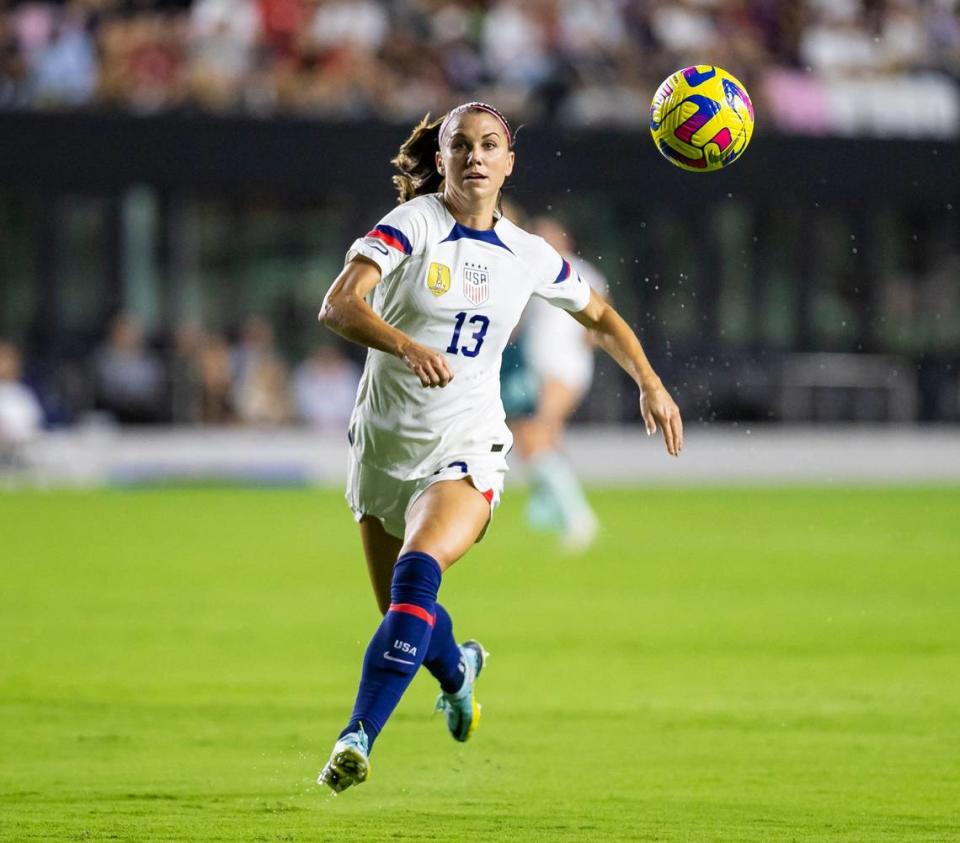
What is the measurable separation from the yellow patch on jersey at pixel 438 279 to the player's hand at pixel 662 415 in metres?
0.88

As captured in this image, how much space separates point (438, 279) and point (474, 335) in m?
0.26

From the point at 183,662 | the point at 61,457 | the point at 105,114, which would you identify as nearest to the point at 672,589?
the point at 183,662

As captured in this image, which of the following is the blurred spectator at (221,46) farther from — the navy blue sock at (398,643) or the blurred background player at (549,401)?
the navy blue sock at (398,643)

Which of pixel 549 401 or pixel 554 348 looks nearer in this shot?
pixel 549 401

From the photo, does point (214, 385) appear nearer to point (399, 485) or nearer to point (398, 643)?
point (399, 485)

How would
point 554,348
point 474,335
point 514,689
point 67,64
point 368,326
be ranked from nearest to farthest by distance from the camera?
point 368,326, point 474,335, point 514,689, point 554,348, point 67,64

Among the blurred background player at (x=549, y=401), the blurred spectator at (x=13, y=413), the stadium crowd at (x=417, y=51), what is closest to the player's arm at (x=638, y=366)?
the blurred background player at (x=549, y=401)

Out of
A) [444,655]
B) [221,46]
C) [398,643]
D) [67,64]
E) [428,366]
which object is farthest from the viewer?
[221,46]

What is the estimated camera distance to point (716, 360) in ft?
93.6

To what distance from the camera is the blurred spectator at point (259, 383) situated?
25250 millimetres

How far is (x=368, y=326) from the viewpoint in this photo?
20.3 ft

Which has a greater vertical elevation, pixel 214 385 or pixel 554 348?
pixel 554 348

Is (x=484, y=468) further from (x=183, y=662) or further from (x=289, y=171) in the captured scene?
(x=289, y=171)

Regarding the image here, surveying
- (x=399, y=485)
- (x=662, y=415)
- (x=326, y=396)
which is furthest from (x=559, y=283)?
(x=326, y=396)
